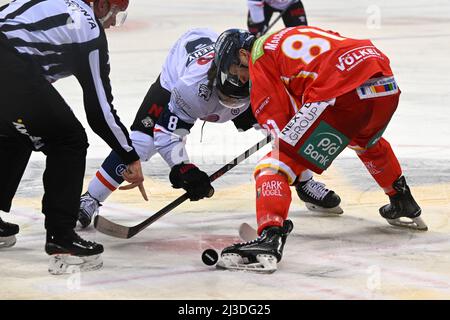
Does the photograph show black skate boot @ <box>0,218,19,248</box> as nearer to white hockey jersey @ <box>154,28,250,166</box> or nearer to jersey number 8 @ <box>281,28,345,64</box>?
white hockey jersey @ <box>154,28,250,166</box>

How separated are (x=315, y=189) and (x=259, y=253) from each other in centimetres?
122

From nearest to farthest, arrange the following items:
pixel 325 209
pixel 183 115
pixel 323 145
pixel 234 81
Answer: pixel 323 145, pixel 234 81, pixel 183 115, pixel 325 209

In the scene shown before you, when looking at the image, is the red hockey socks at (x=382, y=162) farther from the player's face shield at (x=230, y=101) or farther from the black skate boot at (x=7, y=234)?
the black skate boot at (x=7, y=234)

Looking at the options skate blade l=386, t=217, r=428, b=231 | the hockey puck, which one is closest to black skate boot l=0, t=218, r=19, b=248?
the hockey puck

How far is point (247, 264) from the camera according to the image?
4574 mm

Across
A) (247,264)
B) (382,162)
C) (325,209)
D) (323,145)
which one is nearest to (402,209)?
(382,162)

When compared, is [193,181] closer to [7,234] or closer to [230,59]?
[230,59]

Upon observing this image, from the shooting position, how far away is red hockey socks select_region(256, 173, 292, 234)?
4.59 metres

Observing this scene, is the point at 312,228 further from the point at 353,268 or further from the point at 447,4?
the point at 447,4

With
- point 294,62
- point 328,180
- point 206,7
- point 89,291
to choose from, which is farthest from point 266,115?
point 206,7

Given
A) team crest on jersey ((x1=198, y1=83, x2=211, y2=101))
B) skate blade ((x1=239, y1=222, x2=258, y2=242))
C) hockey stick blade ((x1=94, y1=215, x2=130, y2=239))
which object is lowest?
hockey stick blade ((x1=94, y1=215, x2=130, y2=239))

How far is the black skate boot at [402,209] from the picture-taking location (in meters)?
5.28

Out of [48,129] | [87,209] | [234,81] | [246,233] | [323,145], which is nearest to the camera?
[48,129]

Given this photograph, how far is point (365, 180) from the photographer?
246 inches
